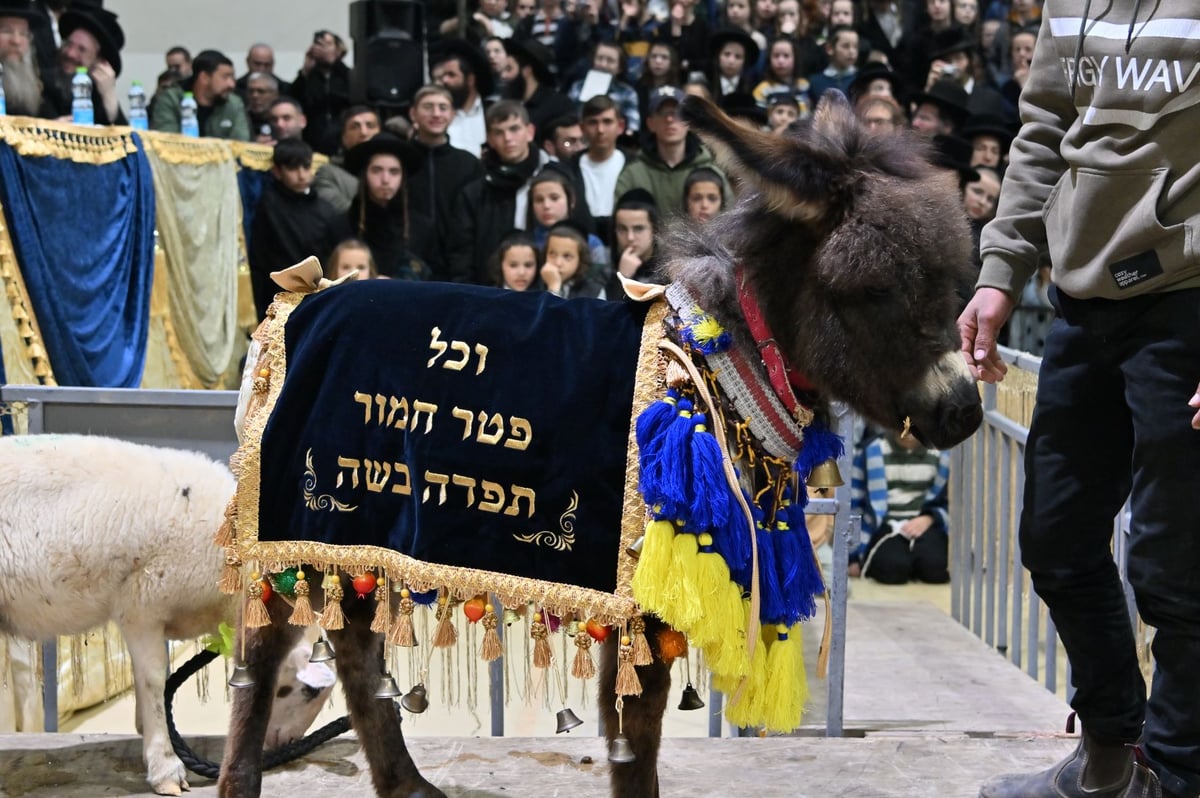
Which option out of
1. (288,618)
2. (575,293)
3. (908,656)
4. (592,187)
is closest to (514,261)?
(575,293)

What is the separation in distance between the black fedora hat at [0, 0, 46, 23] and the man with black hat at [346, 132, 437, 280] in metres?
1.93

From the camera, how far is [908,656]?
5.16m

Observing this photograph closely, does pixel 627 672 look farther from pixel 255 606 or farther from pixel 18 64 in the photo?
pixel 18 64

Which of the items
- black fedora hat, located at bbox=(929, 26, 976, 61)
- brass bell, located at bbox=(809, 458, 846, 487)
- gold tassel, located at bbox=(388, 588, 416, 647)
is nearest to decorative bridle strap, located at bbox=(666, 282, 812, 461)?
brass bell, located at bbox=(809, 458, 846, 487)

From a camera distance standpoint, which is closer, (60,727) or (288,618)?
(288,618)

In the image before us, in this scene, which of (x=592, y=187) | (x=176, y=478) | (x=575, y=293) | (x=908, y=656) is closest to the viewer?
(x=176, y=478)

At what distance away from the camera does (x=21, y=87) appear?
6754 millimetres

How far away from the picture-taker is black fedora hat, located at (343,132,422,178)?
7.07 metres

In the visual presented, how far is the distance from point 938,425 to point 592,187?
540cm

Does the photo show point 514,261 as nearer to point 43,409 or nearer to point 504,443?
point 43,409

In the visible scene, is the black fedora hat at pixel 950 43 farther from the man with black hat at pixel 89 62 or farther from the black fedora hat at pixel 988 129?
the man with black hat at pixel 89 62

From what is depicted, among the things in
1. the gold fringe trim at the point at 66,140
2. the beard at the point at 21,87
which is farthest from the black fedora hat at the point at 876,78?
the beard at the point at 21,87

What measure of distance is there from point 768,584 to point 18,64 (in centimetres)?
588

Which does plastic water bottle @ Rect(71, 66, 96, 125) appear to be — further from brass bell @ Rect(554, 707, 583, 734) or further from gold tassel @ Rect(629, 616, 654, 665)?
gold tassel @ Rect(629, 616, 654, 665)
